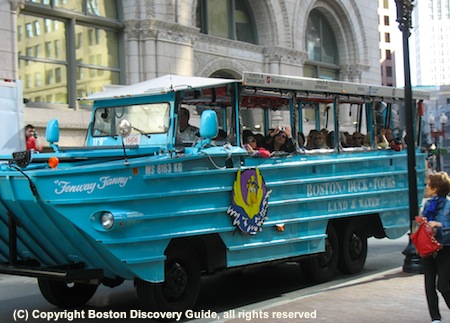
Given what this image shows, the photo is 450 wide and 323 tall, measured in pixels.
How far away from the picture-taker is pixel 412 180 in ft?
32.2

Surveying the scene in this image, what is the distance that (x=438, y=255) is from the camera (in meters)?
6.22

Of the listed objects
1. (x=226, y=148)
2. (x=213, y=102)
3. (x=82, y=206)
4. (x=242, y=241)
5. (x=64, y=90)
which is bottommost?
(x=242, y=241)

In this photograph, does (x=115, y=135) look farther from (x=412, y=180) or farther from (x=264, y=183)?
(x=412, y=180)

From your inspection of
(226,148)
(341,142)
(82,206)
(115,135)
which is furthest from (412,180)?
(82,206)

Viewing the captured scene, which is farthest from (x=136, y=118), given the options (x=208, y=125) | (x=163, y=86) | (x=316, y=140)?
(x=316, y=140)

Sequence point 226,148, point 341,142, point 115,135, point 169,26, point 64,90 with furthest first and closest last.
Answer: point 169,26 → point 64,90 → point 341,142 → point 115,135 → point 226,148

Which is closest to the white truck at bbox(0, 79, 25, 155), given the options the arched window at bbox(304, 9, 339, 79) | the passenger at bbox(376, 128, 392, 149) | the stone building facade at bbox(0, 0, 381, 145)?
the stone building facade at bbox(0, 0, 381, 145)

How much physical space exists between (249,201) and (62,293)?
2442 millimetres

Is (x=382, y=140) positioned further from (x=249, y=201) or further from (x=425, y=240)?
(x=425, y=240)

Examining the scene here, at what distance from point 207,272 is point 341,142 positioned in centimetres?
320

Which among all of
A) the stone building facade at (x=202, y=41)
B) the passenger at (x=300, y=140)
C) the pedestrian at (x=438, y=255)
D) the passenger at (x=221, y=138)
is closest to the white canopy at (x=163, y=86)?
the passenger at (x=221, y=138)

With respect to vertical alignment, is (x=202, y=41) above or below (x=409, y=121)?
above

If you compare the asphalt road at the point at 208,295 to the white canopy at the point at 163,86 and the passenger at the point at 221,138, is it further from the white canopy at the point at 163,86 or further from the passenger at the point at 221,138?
the white canopy at the point at 163,86

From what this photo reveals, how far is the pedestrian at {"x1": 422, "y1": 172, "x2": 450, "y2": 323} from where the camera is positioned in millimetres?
6156
